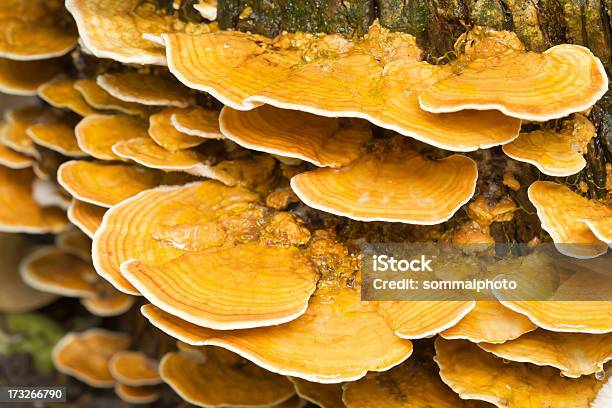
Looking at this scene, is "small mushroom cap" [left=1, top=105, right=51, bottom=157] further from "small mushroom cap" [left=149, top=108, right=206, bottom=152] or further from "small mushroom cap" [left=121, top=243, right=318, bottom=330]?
"small mushroom cap" [left=121, top=243, right=318, bottom=330]

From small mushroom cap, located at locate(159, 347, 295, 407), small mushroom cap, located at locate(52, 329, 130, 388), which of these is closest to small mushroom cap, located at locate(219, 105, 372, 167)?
small mushroom cap, located at locate(159, 347, 295, 407)

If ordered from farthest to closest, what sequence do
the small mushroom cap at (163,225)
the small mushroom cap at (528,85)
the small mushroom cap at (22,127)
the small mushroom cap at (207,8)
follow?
1. the small mushroom cap at (22,127)
2. the small mushroom cap at (207,8)
3. the small mushroom cap at (163,225)
4. the small mushroom cap at (528,85)

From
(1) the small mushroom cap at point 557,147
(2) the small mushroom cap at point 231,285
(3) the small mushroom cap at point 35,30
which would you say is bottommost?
(2) the small mushroom cap at point 231,285

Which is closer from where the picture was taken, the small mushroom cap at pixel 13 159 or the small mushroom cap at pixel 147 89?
the small mushroom cap at pixel 147 89

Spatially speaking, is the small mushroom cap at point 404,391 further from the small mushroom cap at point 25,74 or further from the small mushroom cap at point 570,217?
the small mushroom cap at point 25,74

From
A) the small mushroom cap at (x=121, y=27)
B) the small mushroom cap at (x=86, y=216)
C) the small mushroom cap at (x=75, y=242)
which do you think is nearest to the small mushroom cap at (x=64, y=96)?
the small mushroom cap at (x=86, y=216)

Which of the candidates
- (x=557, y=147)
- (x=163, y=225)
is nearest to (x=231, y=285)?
(x=163, y=225)
